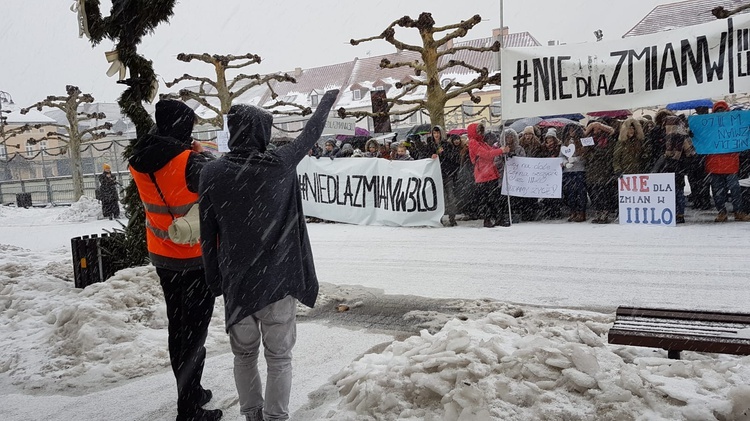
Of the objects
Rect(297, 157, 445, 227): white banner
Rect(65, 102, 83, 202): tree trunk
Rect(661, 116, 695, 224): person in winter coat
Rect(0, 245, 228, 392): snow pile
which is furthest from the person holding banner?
Rect(65, 102, 83, 202): tree trunk

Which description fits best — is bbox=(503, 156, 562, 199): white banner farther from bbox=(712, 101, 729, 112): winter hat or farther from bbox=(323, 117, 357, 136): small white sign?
bbox=(323, 117, 357, 136): small white sign

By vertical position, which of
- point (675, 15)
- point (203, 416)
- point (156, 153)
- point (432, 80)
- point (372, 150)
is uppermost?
point (675, 15)

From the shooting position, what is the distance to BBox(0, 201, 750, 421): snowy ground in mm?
3305

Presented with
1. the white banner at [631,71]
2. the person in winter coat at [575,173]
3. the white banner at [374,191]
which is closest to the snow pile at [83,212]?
the white banner at [374,191]

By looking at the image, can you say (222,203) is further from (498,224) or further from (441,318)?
(498,224)

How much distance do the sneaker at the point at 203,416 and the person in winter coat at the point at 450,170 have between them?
338 inches

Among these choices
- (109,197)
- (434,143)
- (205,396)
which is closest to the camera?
(205,396)

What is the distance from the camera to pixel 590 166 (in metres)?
11.1

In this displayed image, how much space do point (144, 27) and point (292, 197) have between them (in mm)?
5475

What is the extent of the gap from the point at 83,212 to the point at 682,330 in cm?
2101

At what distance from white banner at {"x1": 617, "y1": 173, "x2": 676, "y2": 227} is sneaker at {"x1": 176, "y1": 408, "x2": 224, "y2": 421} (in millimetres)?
8523

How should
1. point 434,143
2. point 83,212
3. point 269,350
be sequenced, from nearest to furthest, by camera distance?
point 269,350 → point 434,143 → point 83,212

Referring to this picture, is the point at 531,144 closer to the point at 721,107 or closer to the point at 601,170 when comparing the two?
the point at 601,170

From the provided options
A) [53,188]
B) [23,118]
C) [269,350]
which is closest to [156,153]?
[269,350]
